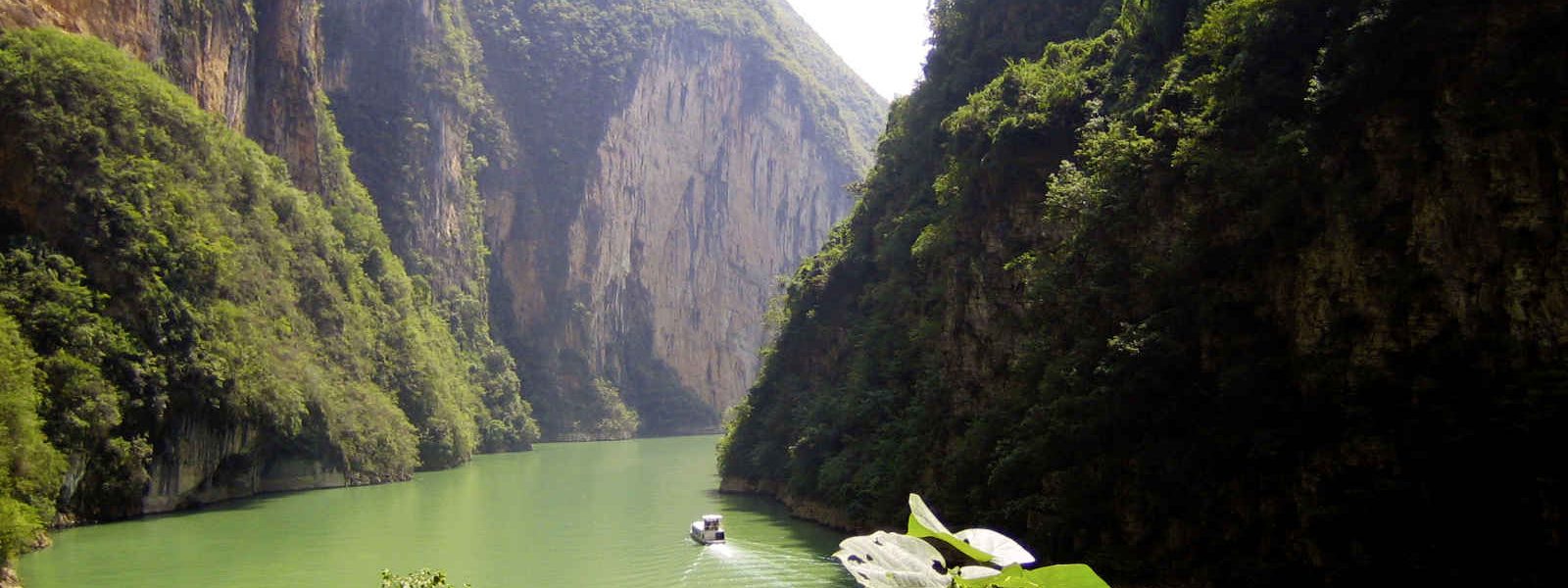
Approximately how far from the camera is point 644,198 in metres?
98.2

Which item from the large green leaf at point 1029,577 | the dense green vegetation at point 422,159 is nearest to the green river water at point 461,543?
the large green leaf at point 1029,577

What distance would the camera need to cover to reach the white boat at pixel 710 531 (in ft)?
79.6

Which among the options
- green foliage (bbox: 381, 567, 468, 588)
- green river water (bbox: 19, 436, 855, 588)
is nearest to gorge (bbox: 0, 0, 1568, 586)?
green river water (bbox: 19, 436, 855, 588)

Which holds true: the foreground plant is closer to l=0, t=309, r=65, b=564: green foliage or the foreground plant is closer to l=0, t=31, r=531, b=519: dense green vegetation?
l=0, t=309, r=65, b=564: green foliage

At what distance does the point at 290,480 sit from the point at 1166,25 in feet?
102

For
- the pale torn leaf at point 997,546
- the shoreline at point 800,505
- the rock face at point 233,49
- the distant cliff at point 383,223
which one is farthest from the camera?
the rock face at point 233,49

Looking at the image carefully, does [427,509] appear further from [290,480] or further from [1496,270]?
[1496,270]

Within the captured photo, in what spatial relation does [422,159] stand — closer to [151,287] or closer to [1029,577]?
[151,287]

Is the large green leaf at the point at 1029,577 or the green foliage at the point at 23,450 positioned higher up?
the green foliage at the point at 23,450

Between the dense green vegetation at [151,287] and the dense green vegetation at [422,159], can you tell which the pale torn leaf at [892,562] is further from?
the dense green vegetation at [422,159]

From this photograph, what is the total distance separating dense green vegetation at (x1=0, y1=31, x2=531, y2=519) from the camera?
2670cm

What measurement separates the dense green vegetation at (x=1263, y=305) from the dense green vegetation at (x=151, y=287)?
58.1 feet

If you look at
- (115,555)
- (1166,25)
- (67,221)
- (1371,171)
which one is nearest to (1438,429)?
(1371,171)

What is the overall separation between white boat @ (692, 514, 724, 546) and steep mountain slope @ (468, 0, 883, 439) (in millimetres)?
59715
